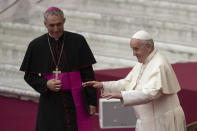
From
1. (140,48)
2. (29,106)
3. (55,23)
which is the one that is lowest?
(29,106)

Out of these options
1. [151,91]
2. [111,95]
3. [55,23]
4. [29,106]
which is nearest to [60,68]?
[55,23]

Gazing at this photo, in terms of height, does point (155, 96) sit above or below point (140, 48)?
below

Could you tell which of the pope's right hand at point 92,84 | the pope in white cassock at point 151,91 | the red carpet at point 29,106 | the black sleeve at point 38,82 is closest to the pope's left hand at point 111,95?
the pope in white cassock at point 151,91

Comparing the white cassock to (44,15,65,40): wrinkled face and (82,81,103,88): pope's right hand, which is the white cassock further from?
(44,15,65,40): wrinkled face

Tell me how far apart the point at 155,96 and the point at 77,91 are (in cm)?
78

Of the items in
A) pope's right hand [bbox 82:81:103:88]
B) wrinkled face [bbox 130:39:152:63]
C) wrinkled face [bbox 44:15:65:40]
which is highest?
wrinkled face [bbox 44:15:65:40]

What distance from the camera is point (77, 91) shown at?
5.36m

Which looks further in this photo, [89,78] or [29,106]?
[29,106]

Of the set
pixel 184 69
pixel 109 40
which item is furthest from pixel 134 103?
pixel 109 40

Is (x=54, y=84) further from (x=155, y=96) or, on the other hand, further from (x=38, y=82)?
(x=155, y=96)

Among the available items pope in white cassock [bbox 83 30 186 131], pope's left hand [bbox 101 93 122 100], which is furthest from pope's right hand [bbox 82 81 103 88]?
pope's left hand [bbox 101 93 122 100]

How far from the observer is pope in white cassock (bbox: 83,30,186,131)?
4871 mm

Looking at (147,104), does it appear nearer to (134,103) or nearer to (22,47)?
(134,103)

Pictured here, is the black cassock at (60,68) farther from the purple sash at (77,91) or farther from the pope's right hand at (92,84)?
the pope's right hand at (92,84)
